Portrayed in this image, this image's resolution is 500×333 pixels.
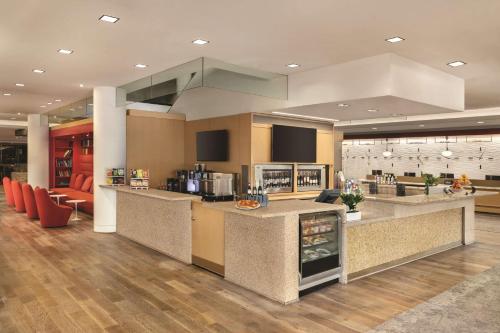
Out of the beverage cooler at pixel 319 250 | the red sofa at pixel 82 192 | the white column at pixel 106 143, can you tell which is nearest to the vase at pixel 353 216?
the beverage cooler at pixel 319 250

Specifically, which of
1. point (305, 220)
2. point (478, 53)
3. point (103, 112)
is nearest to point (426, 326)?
point (305, 220)

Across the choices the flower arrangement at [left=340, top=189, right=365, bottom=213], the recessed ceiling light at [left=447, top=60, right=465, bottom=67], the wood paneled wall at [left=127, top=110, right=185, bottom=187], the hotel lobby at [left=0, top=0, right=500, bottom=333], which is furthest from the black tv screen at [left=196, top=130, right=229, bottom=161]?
the recessed ceiling light at [left=447, top=60, right=465, bottom=67]

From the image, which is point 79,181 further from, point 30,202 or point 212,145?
point 212,145

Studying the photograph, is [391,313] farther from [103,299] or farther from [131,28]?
[131,28]

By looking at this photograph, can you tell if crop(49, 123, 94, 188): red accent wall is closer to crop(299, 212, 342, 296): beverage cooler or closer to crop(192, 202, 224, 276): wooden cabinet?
crop(192, 202, 224, 276): wooden cabinet

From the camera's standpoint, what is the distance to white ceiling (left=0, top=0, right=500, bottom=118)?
3.54 meters

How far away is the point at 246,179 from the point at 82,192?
20.4 ft

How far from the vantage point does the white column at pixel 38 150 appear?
1245 cm

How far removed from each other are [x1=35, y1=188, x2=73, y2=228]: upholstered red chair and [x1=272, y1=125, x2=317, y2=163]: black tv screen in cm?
490

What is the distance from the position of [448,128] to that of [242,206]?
11.2 meters

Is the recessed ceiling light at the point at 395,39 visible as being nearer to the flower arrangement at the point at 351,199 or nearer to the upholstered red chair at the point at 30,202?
the flower arrangement at the point at 351,199

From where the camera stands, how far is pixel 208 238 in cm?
515

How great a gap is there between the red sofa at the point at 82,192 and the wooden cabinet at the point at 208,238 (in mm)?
5474

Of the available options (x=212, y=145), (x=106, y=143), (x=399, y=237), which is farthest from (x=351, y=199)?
(x=106, y=143)
